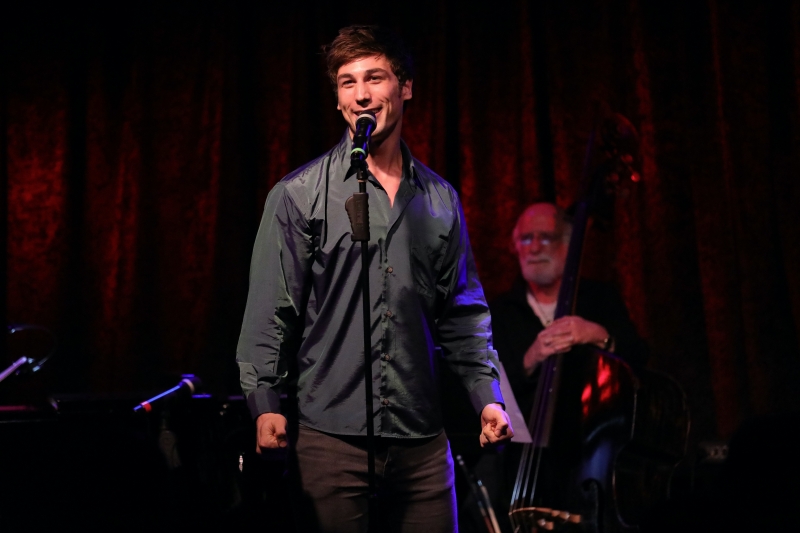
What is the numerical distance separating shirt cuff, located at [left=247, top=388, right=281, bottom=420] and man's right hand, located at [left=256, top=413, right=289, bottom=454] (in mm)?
19

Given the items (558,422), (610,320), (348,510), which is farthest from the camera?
(610,320)

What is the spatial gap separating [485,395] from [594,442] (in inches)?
37.3

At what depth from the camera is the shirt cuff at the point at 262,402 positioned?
187 cm

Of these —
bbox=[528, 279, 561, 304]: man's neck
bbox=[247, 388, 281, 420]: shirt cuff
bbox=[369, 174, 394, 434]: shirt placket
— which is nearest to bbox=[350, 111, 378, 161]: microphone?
bbox=[369, 174, 394, 434]: shirt placket

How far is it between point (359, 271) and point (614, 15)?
265 cm

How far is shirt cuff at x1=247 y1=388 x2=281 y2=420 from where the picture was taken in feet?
6.13

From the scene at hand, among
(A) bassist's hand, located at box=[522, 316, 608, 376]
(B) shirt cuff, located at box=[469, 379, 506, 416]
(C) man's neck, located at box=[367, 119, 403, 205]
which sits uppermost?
(C) man's neck, located at box=[367, 119, 403, 205]

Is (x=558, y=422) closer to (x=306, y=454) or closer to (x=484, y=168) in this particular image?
(x=306, y=454)

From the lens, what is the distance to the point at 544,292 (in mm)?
3879

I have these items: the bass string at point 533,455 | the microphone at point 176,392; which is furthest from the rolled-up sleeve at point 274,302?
the bass string at point 533,455

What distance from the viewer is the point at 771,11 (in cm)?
384

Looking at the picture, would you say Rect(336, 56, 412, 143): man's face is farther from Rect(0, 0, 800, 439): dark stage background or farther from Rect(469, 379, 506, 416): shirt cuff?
Rect(0, 0, 800, 439): dark stage background

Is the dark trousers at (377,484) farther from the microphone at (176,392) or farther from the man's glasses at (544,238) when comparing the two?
the man's glasses at (544,238)

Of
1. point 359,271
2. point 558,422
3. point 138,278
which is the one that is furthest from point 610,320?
point 138,278
